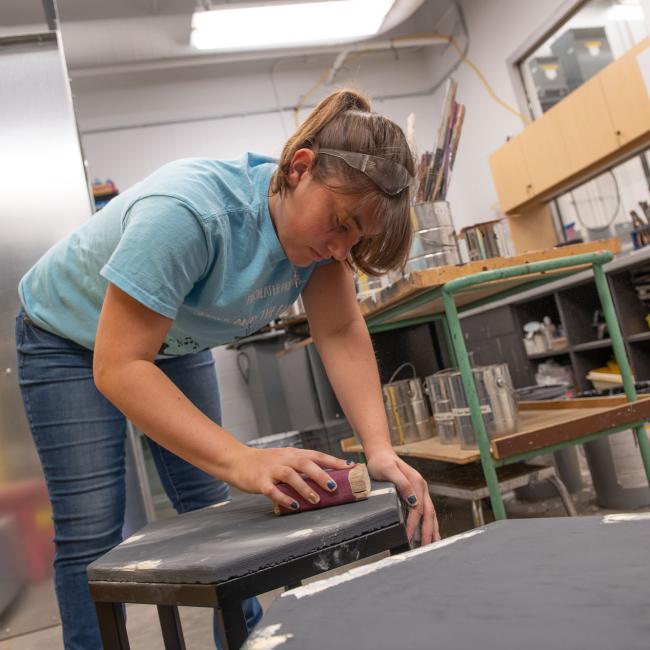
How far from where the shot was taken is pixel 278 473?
738mm

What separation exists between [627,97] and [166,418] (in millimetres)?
3755

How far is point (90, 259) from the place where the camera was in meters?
1.00

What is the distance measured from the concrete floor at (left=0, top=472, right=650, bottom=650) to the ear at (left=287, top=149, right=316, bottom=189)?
3.83 ft

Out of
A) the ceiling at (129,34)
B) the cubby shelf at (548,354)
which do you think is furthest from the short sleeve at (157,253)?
the ceiling at (129,34)

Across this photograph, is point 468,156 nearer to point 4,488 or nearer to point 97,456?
point 4,488

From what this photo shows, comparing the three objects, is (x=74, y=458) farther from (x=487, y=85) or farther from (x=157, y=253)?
(x=487, y=85)

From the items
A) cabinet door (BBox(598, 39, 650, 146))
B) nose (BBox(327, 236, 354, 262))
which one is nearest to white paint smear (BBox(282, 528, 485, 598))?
nose (BBox(327, 236, 354, 262))

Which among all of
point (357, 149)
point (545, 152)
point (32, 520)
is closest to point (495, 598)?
point (357, 149)

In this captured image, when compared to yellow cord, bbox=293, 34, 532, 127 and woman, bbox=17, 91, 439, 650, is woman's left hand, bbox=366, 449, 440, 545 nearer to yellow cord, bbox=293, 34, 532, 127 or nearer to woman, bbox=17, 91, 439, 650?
woman, bbox=17, 91, 439, 650

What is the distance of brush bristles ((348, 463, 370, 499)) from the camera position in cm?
75

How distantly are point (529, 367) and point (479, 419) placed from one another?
9.56 ft

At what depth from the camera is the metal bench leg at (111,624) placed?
29.0 inches

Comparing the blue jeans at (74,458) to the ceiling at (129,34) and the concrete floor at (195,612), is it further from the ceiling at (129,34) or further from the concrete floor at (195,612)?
the ceiling at (129,34)

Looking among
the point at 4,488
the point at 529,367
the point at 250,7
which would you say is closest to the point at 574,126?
the point at 529,367
